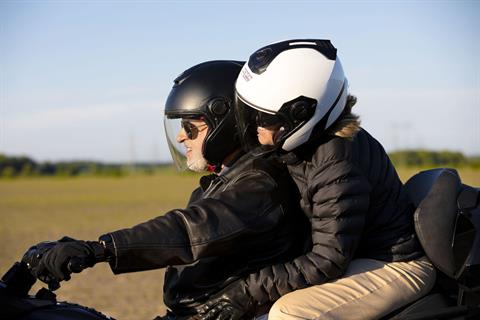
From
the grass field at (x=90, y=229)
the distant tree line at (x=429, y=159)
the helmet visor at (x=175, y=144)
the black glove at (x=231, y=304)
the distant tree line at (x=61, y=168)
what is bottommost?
the distant tree line at (x=61, y=168)

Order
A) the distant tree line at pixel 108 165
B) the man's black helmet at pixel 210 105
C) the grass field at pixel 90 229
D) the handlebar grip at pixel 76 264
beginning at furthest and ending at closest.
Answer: the distant tree line at pixel 108 165, the grass field at pixel 90 229, the man's black helmet at pixel 210 105, the handlebar grip at pixel 76 264

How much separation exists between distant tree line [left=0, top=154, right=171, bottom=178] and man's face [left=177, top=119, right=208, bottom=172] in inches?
2590

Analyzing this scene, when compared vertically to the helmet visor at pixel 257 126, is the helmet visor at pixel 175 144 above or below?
below

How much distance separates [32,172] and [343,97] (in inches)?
2716

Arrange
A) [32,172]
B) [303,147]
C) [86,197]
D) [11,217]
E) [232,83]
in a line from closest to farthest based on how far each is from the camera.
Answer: [303,147]
[232,83]
[11,217]
[86,197]
[32,172]

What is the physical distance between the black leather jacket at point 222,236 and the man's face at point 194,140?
1.07 feet

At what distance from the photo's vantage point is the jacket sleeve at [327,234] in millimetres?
3240

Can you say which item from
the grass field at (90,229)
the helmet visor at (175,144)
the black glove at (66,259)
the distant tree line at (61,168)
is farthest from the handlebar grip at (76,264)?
the distant tree line at (61,168)

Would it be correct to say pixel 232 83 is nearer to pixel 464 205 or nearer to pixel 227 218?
pixel 227 218

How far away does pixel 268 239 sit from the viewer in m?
3.41

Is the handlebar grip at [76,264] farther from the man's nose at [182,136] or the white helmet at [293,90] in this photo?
the man's nose at [182,136]

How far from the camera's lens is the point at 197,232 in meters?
3.24

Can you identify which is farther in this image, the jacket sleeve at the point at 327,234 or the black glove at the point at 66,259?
the jacket sleeve at the point at 327,234

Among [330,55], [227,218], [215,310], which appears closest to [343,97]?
[330,55]
